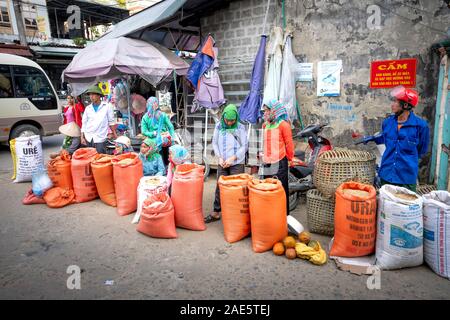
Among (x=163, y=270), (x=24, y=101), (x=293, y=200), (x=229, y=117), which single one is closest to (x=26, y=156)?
(x=24, y=101)

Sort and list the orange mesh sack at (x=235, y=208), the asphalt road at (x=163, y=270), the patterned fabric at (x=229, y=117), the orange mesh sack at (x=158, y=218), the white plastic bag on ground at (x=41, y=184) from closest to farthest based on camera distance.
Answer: the asphalt road at (x=163, y=270)
the orange mesh sack at (x=235, y=208)
the orange mesh sack at (x=158, y=218)
the patterned fabric at (x=229, y=117)
the white plastic bag on ground at (x=41, y=184)

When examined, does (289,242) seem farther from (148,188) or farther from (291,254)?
(148,188)

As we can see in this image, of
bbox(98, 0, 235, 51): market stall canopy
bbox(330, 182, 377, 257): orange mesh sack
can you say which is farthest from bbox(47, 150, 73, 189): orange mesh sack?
bbox(330, 182, 377, 257): orange mesh sack

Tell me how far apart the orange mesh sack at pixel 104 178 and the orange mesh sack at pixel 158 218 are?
1281 millimetres

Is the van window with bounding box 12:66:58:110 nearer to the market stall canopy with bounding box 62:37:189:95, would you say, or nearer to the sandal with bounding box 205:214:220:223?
the market stall canopy with bounding box 62:37:189:95

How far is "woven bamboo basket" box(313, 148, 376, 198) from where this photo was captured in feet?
11.6

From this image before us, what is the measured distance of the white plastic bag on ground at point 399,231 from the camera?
9.07ft

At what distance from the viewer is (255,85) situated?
598cm

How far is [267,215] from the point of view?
3.22m

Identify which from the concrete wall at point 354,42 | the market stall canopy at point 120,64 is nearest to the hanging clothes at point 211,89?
the concrete wall at point 354,42

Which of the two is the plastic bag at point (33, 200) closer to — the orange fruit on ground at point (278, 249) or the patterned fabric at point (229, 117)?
the patterned fabric at point (229, 117)

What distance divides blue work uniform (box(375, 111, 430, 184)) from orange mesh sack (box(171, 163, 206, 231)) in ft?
7.19

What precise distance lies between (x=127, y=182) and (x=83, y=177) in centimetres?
104
